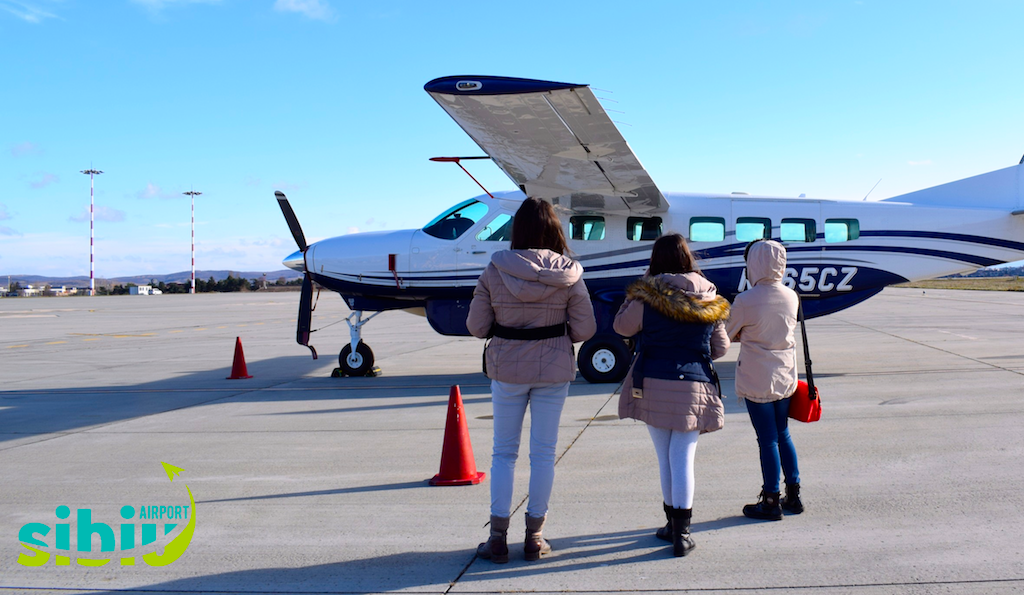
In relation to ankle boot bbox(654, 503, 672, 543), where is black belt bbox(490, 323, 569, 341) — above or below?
above

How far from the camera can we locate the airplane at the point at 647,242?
9.77 meters

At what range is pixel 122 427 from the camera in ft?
24.1

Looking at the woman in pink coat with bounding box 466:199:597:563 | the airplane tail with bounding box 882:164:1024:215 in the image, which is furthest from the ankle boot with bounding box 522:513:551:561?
the airplane tail with bounding box 882:164:1024:215

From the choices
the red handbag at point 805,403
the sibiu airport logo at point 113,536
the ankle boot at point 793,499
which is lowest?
the sibiu airport logo at point 113,536

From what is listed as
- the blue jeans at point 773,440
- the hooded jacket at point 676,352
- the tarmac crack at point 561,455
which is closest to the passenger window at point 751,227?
the tarmac crack at point 561,455

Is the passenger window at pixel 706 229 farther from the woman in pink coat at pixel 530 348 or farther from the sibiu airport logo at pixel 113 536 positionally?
the sibiu airport logo at pixel 113 536

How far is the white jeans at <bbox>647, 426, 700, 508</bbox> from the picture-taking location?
3.58 meters

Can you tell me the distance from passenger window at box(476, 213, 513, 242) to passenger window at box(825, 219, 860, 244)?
15.3 feet

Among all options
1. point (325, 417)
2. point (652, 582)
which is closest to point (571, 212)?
point (325, 417)

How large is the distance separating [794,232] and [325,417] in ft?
23.1

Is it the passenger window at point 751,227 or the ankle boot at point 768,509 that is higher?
the passenger window at point 751,227

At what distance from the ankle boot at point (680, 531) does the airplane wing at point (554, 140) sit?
4.27 m

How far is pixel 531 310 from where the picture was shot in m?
3.59

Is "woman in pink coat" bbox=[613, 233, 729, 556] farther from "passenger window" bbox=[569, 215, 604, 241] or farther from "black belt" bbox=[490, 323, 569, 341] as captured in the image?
"passenger window" bbox=[569, 215, 604, 241]
